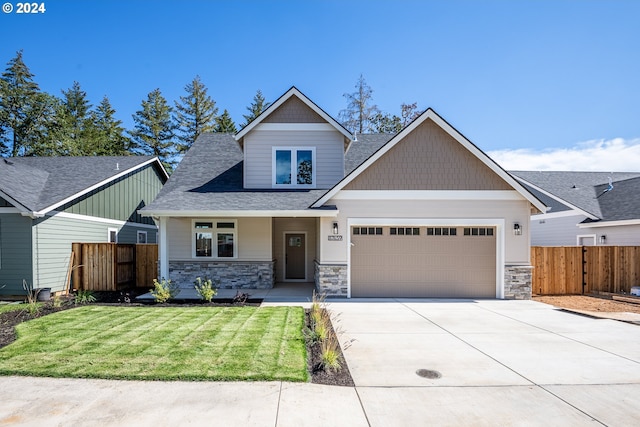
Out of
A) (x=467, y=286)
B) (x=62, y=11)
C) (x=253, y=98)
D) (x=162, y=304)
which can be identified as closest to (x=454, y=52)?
(x=467, y=286)

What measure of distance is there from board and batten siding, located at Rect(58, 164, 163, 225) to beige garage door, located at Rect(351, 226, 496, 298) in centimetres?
1005

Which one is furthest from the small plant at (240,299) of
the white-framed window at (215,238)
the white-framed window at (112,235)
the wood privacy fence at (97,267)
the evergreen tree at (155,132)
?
the evergreen tree at (155,132)

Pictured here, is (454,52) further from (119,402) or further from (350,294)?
(119,402)

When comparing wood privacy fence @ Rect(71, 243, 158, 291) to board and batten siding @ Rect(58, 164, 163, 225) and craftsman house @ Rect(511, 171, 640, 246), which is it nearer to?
board and batten siding @ Rect(58, 164, 163, 225)

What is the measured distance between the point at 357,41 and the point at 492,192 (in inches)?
272

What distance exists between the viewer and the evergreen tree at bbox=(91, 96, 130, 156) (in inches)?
1238

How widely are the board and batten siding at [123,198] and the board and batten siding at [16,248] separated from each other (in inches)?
48.2

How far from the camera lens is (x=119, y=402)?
382 centimetres

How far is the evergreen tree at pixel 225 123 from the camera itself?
3444 centimetres

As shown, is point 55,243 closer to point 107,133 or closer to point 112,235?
point 112,235

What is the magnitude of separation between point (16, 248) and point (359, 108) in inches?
951

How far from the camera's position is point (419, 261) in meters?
10.6

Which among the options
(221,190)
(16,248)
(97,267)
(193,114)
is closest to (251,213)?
(221,190)

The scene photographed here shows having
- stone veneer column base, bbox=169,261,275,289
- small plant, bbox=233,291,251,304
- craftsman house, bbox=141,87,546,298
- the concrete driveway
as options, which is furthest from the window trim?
the concrete driveway
